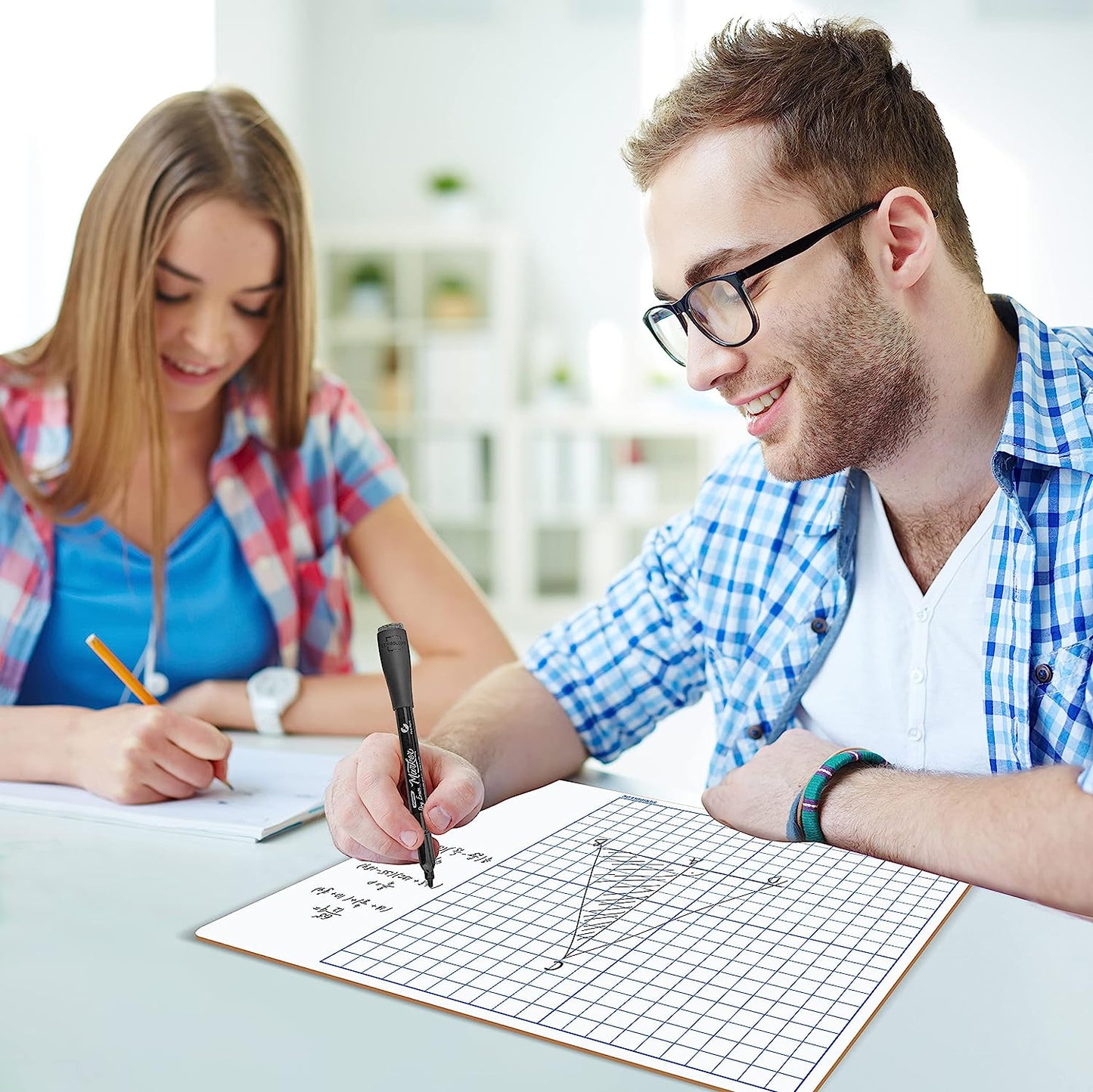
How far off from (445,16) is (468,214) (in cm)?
90

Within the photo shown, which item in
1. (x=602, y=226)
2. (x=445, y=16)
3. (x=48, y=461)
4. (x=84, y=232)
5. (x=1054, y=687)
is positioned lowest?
(x=1054, y=687)

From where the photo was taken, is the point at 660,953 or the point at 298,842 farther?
the point at 298,842

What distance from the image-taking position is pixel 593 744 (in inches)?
52.6

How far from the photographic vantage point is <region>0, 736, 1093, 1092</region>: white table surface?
629 mm

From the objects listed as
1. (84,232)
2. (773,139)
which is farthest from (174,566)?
(773,139)

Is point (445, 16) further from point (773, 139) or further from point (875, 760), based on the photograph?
point (875, 760)

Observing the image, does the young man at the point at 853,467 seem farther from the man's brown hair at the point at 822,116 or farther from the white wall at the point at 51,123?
the white wall at the point at 51,123

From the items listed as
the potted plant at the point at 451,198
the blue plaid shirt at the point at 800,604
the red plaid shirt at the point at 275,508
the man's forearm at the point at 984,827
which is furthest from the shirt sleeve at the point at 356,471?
the potted plant at the point at 451,198

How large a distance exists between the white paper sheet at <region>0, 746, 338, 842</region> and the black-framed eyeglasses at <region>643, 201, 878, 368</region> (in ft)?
1.82

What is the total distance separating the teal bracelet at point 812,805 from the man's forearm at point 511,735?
276 millimetres

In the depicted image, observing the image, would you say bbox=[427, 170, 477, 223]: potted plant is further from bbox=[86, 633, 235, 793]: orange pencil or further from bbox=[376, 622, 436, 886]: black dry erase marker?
bbox=[376, 622, 436, 886]: black dry erase marker

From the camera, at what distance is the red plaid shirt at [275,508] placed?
1479mm

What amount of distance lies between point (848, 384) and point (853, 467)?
100 millimetres

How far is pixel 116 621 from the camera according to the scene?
4.95 feet
